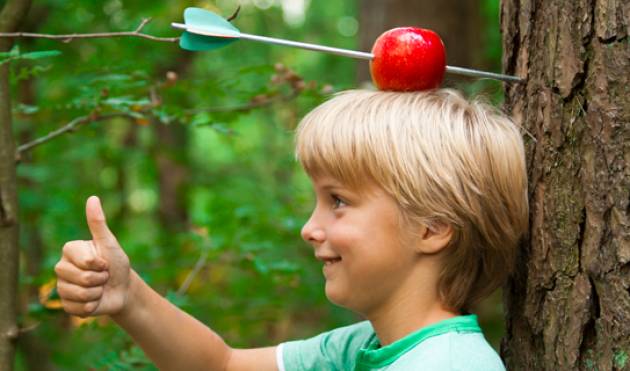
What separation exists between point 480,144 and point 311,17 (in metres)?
8.46

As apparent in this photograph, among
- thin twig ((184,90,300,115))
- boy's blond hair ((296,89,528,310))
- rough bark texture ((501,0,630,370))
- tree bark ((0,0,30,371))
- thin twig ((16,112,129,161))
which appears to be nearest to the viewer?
rough bark texture ((501,0,630,370))

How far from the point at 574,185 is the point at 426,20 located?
8.28ft

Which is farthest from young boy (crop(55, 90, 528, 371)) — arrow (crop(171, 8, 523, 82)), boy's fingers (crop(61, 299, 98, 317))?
arrow (crop(171, 8, 523, 82))

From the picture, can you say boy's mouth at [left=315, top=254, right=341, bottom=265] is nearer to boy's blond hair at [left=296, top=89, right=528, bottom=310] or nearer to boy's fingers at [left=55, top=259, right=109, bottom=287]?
boy's blond hair at [left=296, top=89, right=528, bottom=310]

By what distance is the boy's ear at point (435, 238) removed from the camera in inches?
62.9

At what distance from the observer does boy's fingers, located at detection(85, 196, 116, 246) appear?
1513mm

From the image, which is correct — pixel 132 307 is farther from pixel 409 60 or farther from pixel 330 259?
pixel 409 60

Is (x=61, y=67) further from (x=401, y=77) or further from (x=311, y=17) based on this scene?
(x=311, y=17)

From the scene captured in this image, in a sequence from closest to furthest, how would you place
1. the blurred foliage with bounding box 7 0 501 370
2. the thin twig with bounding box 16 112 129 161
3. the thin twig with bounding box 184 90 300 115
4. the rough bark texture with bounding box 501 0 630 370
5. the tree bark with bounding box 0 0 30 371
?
the rough bark texture with bounding box 501 0 630 370 < the tree bark with bounding box 0 0 30 371 < the thin twig with bounding box 16 112 129 161 < the blurred foliage with bounding box 7 0 501 370 < the thin twig with bounding box 184 90 300 115

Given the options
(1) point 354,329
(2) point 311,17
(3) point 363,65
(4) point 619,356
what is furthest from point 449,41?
(2) point 311,17

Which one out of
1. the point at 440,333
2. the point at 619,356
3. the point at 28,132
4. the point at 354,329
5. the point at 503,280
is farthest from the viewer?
the point at 28,132

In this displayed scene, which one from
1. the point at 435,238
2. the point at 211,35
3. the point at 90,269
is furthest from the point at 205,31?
the point at 435,238

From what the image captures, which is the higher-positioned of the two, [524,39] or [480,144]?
[524,39]

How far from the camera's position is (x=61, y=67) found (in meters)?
3.34
